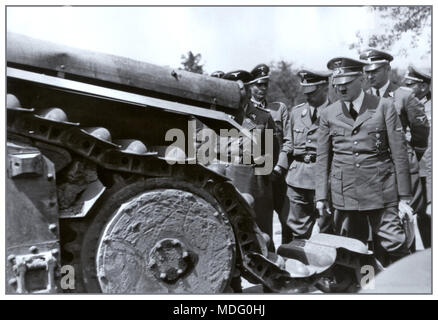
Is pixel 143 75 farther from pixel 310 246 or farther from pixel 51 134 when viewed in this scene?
pixel 310 246

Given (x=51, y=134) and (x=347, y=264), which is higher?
(x=51, y=134)

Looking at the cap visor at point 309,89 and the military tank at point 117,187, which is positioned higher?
the cap visor at point 309,89

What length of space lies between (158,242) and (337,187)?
1.62 metres

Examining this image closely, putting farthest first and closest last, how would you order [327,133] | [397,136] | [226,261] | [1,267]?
[327,133] < [397,136] < [226,261] < [1,267]

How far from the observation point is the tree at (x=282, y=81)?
520cm

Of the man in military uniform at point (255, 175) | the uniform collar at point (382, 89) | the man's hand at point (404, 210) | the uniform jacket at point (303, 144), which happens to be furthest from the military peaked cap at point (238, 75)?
the man's hand at point (404, 210)

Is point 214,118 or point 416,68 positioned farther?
point 416,68

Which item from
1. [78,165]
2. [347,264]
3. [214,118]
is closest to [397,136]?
[347,264]

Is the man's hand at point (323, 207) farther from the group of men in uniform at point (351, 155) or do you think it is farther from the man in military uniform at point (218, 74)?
→ the man in military uniform at point (218, 74)

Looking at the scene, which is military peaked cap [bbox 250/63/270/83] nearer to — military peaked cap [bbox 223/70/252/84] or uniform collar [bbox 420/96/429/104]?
military peaked cap [bbox 223/70/252/84]

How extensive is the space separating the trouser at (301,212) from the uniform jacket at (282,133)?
0.86ft

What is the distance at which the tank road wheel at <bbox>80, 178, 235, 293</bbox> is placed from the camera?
385cm

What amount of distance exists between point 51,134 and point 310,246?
7.26ft
